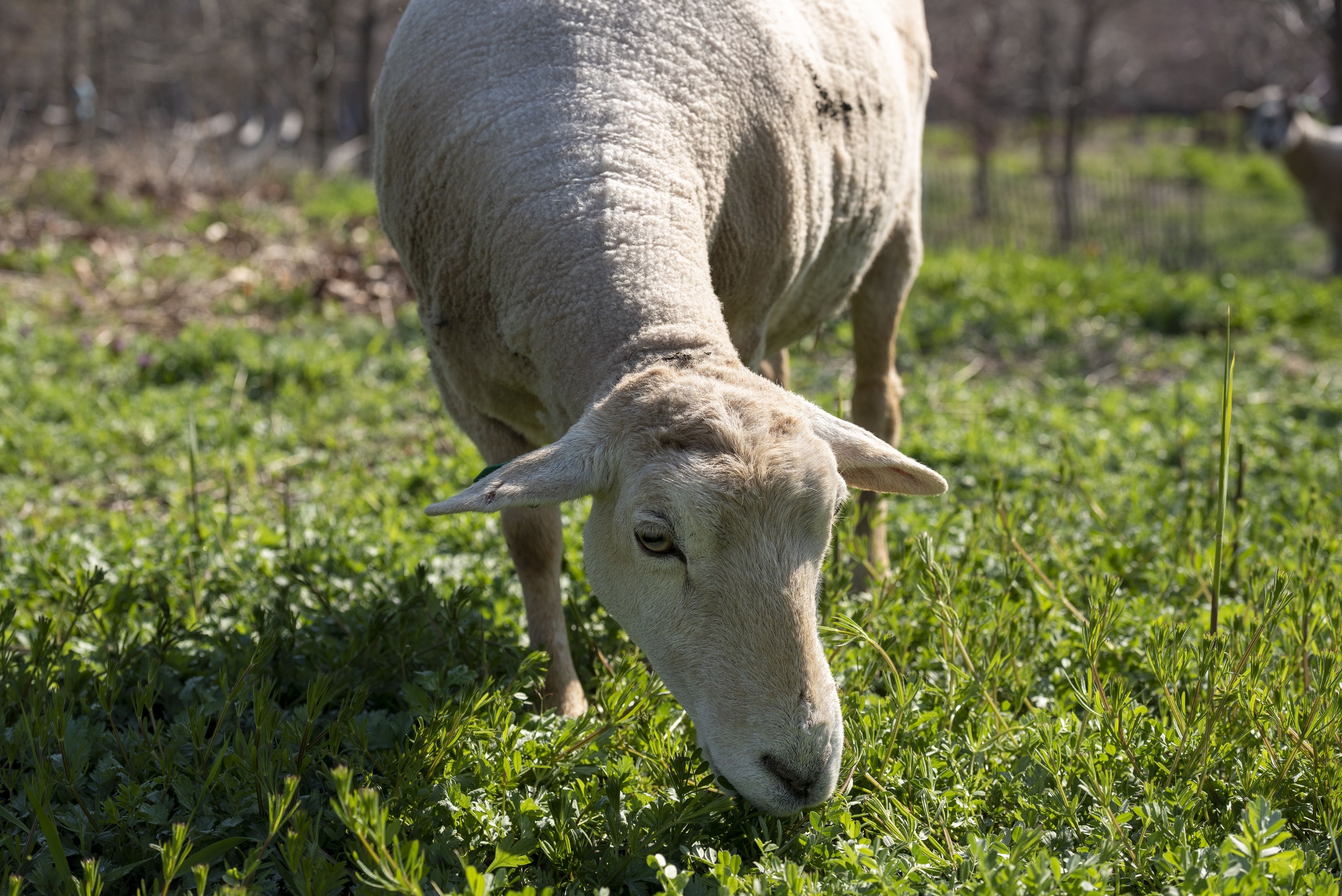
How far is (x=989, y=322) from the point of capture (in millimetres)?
7949

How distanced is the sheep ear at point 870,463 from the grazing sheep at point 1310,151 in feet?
42.7

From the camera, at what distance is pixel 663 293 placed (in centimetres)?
262

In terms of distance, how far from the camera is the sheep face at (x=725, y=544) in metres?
2.09

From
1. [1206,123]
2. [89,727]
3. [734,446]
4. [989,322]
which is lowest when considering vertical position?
[1206,123]

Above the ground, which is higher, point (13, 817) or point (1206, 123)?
point (13, 817)

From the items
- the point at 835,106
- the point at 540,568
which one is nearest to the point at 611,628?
the point at 540,568

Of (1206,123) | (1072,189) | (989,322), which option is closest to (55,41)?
(1072,189)

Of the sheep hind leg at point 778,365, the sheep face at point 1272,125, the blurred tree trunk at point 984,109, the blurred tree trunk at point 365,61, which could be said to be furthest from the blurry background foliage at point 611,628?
the blurred tree trunk at point 365,61

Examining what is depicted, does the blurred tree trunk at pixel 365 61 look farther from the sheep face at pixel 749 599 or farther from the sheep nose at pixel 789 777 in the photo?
the sheep nose at pixel 789 777

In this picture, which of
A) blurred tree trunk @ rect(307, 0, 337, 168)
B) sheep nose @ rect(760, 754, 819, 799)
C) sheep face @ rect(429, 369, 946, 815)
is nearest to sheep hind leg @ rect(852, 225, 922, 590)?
sheep face @ rect(429, 369, 946, 815)

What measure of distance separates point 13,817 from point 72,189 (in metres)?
11.6

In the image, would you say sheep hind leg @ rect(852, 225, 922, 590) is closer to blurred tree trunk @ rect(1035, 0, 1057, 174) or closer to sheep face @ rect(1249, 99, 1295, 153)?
sheep face @ rect(1249, 99, 1295, 153)

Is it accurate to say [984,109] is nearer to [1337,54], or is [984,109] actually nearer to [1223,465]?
[1337,54]

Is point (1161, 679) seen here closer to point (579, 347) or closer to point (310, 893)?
point (579, 347)
